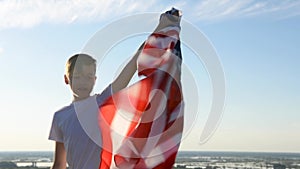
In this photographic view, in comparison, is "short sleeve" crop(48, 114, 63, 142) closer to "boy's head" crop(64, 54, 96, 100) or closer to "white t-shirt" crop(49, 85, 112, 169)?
"white t-shirt" crop(49, 85, 112, 169)

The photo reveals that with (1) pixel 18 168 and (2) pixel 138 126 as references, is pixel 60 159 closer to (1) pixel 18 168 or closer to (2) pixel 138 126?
(2) pixel 138 126

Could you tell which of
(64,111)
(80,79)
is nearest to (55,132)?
(64,111)

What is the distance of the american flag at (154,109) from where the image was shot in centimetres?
156

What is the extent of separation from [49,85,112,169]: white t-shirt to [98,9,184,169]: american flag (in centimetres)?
29

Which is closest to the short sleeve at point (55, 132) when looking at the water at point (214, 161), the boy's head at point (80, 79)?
the boy's head at point (80, 79)

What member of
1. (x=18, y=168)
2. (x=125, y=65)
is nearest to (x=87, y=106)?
(x=125, y=65)

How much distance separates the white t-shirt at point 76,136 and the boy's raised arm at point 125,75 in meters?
0.05

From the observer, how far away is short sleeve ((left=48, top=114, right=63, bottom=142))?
2.11 meters

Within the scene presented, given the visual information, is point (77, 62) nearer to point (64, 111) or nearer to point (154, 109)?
point (64, 111)

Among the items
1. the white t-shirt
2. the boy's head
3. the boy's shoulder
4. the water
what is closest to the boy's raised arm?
the white t-shirt

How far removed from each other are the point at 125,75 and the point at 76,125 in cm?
33

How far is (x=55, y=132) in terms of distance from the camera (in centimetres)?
212

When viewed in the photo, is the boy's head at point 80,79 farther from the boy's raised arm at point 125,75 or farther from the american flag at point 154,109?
the american flag at point 154,109

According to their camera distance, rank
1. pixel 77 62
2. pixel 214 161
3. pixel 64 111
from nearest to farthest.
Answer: pixel 77 62 < pixel 64 111 < pixel 214 161
